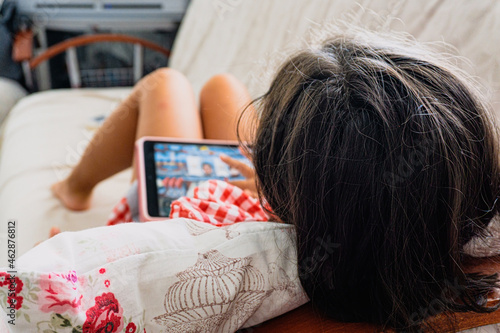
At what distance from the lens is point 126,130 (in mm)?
1060

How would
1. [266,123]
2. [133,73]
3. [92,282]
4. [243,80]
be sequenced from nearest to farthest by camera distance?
[92,282] < [266,123] < [243,80] < [133,73]

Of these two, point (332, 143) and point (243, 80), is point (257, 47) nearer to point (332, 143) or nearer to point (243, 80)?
point (243, 80)

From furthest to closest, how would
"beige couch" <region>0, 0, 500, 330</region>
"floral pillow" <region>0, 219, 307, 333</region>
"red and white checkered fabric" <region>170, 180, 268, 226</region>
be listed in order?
"beige couch" <region>0, 0, 500, 330</region> < "red and white checkered fabric" <region>170, 180, 268, 226</region> < "floral pillow" <region>0, 219, 307, 333</region>

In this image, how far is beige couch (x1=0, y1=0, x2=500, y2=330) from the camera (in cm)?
85

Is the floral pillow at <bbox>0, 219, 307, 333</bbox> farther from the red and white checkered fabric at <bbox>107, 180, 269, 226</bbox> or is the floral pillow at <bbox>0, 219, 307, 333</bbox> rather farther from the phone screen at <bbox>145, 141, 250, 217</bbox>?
the phone screen at <bbox>145, 141, 250, 217</bbox>

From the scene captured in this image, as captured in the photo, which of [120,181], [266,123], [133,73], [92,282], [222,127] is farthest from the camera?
[133,73]

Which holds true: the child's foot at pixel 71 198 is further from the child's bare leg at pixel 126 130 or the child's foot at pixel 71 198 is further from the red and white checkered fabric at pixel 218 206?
the red and white checkered fabric at pixel 218 206

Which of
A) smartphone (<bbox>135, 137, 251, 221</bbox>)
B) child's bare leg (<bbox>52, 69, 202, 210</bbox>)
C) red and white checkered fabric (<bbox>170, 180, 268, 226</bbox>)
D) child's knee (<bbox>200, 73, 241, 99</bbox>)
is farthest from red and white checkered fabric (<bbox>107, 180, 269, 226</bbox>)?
child's knee (<bbox>200, 73, 241, 99</bbox>)

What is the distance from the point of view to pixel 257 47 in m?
1.34

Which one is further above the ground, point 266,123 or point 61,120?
point 266,123

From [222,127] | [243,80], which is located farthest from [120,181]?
[243,80]

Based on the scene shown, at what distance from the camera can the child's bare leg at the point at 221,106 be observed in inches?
41.2

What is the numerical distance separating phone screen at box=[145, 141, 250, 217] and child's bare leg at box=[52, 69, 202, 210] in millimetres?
98

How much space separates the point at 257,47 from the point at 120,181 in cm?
54
